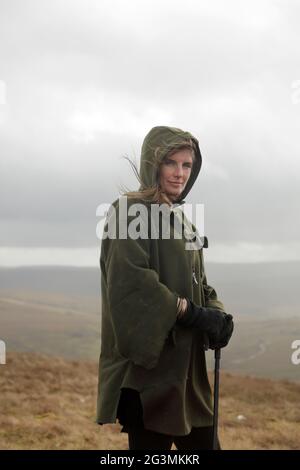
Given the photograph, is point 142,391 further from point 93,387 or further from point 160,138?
point 93,387

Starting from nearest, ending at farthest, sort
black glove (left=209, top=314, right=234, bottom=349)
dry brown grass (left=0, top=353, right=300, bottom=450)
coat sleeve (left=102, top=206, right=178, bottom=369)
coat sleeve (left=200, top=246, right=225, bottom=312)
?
coat sleeve (left=102, top=206, right=178, bottom=369)
black glove (left=209, top=314, right=234, bottom=349)
coat sleeve (left=200, top=246, right=225, bottom=312)
dry brown grass (left=0, top=353, right=300, bottom=450)

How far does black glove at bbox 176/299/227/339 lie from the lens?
116 inches

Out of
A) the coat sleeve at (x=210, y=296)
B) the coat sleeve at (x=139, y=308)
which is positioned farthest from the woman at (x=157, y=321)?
the coat sleeve at (x=210, y=296)

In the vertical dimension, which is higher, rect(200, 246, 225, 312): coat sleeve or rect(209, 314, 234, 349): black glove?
rect(200, 246, 225, 312): coat sleeve

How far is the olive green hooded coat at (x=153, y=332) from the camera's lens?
2.88 m

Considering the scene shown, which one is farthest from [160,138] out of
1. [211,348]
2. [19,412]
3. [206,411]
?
[19,412]

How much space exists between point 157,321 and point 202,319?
27cm

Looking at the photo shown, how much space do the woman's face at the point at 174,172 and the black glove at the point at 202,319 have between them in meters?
0.71

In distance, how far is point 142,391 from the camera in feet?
9.61

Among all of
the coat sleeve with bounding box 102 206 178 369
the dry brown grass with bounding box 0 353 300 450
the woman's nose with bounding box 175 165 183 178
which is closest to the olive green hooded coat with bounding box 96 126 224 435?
the coat sleeve with bounding box 102 206 178 369

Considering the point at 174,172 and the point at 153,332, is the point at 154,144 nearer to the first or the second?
the point at 174,172

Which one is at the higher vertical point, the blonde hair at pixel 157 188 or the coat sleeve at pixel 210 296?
the blonde hair at pixel 157 188

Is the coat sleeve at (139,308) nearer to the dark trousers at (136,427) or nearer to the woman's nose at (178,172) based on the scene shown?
the dark trousers at (136,427)

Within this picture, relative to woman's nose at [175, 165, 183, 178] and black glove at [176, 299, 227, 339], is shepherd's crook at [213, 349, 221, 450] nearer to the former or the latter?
black glove at [176, 299, 227, 339]
